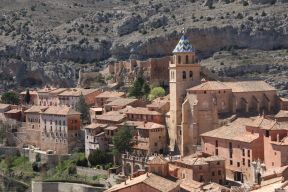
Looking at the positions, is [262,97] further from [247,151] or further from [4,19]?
[4,19]

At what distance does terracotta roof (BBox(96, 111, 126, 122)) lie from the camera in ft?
215

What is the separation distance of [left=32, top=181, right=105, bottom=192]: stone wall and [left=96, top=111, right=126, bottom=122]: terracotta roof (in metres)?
8.09

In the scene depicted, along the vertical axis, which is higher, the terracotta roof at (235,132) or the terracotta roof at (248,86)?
the terracotta roof at (248,86)

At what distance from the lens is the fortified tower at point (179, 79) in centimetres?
6175

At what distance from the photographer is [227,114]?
62000 millimetres

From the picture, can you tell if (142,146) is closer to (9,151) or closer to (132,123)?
(132,123)

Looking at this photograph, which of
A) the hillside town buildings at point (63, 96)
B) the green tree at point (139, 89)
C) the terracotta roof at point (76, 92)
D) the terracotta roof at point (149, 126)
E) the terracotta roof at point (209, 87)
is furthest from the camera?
the terracotta roof at point (76, 92)

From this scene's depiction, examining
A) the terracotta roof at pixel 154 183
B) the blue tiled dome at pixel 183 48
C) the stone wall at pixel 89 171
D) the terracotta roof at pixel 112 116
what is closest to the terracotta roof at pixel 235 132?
the terracotta roof at pixel 154 183

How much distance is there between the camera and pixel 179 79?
6231cm

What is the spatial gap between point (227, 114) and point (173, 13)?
50.7m

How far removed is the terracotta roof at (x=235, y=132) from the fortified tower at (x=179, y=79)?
497cm

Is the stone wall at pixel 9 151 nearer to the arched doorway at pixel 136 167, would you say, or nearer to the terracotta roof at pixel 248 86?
the arched doorway at pixel 136 167

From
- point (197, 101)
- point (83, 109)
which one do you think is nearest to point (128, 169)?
point (197, 101)

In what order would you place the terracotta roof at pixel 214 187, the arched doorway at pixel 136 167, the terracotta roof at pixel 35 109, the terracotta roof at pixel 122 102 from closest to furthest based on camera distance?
the terracotta roof at pixel 214 187 → the arched doorway at pixel 136 167 → the terracotta roof at pixel 122 102 → the terracotta roof at pixel 35 109
